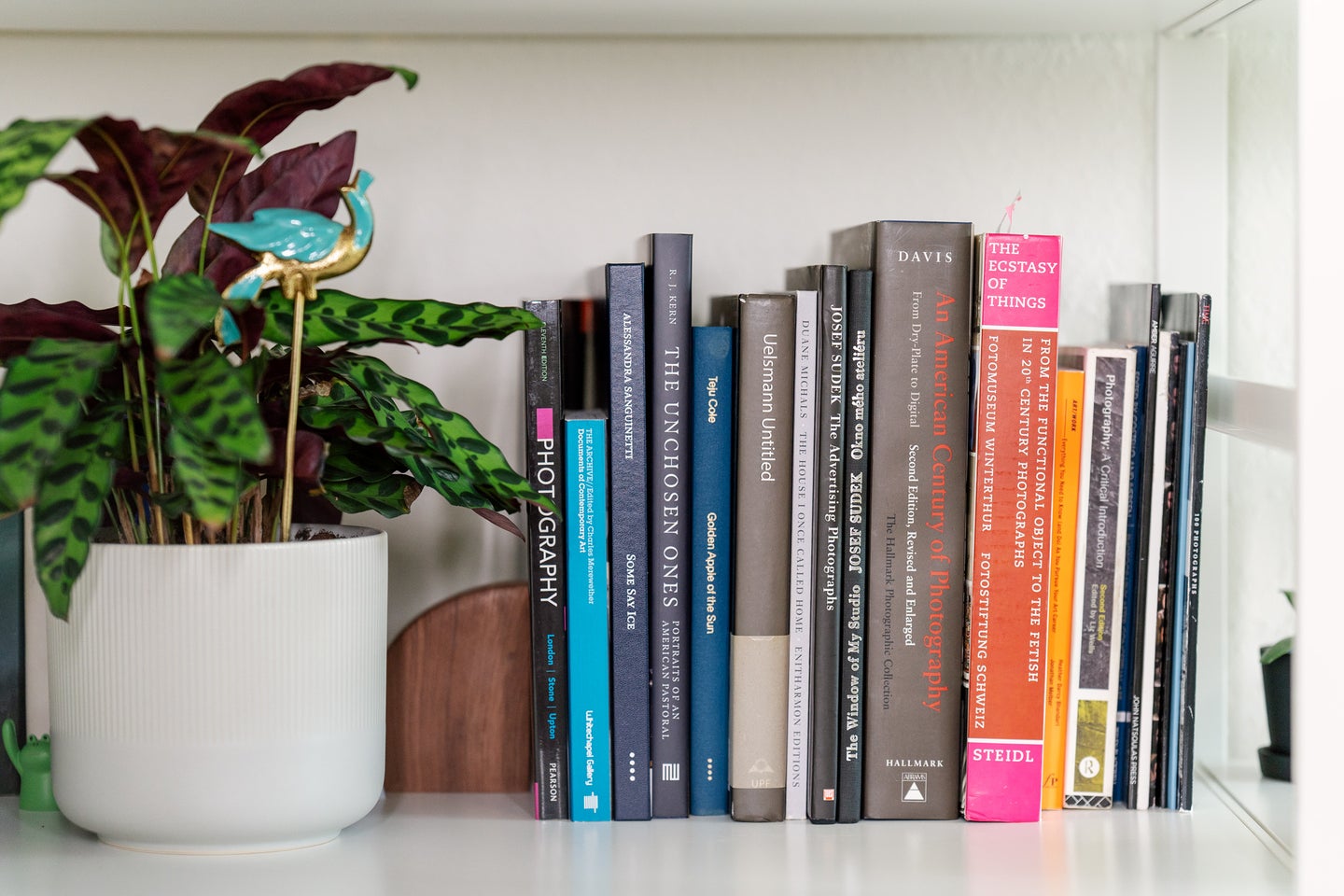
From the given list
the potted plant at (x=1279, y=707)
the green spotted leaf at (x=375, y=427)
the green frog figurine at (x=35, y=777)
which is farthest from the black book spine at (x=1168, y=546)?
the green frog figurine at (x=35, y=777)

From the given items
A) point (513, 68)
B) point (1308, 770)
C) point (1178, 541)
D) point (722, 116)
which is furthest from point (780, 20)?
point (1308, 770)

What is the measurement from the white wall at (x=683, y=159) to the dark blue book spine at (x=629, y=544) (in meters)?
0.18

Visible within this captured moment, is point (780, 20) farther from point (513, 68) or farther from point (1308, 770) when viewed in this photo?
point (1308, 770)

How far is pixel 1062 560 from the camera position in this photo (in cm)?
75

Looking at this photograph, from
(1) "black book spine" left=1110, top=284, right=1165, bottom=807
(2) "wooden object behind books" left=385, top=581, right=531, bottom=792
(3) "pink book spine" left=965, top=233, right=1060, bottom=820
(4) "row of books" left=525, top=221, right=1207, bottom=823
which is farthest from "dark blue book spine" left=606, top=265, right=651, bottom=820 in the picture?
(1) "black book spine" left=1110, top=284, right=1165, bottom=807

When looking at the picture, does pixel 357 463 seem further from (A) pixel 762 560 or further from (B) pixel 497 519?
(A) pixel 762 560

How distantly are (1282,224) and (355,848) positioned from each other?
79 centimetres

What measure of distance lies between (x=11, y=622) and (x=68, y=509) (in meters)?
0.34

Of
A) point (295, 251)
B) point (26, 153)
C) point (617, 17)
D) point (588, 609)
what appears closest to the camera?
point (26, 153)

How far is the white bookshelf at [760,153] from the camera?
855mm

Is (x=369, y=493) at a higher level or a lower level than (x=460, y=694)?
higher

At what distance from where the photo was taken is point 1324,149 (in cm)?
58

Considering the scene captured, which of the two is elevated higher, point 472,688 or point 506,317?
point 506,317

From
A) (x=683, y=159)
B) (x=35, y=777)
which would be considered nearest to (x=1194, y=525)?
(x=683, y=159)
